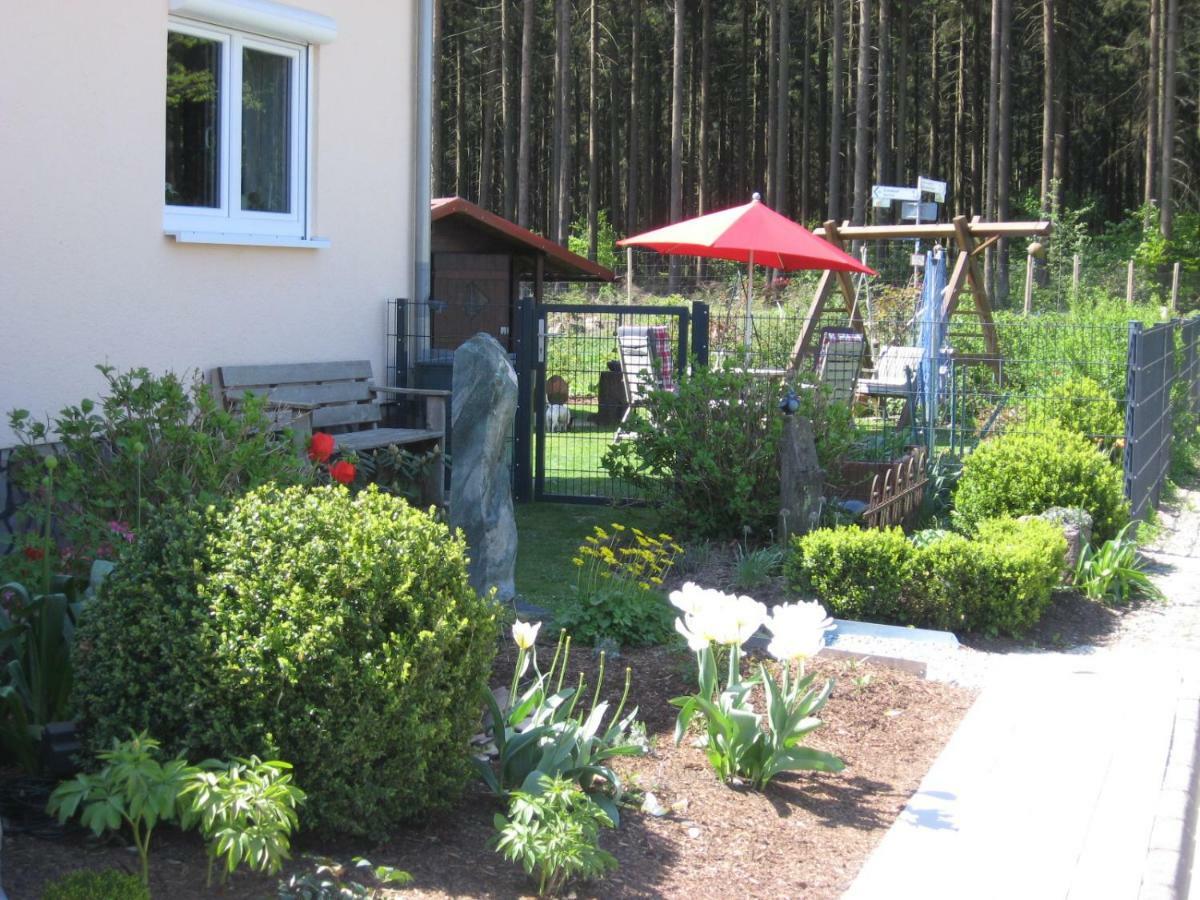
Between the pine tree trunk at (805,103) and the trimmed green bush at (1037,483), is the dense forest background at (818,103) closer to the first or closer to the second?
the pine tree trunk at (805,103)

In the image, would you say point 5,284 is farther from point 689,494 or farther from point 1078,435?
point 1078,435

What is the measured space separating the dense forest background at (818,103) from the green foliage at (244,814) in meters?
29.5

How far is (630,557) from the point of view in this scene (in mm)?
8125

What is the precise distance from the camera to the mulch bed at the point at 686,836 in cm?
329

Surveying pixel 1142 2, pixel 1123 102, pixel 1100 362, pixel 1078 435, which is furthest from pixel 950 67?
pixel 1078 435

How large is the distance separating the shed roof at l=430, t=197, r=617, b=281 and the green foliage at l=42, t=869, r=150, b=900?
1192cm

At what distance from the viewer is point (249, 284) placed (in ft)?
26.4

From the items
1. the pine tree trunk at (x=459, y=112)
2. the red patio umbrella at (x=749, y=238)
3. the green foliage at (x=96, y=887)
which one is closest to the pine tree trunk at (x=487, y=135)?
the pine tree trunk at (x=459, y=112)

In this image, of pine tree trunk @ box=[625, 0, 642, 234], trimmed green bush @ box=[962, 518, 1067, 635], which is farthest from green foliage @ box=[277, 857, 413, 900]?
pine tree trunk @ box=[625, 0, 642, 234]

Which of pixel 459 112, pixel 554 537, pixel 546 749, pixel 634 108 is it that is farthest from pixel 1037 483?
pixel 459 112

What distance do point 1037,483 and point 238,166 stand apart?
5.40 meters

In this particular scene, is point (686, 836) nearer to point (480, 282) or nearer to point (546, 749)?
point (546, 749)

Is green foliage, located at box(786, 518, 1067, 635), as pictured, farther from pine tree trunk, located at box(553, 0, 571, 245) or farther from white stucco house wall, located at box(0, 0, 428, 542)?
pine tree trunk, located at box(553, 0, 571, 245)

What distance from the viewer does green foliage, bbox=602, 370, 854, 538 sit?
8367 millimetres
